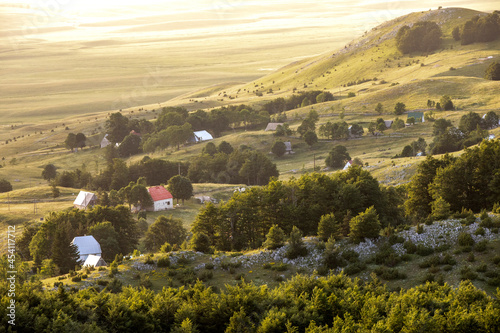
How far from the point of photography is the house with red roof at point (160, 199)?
69812 millimetres

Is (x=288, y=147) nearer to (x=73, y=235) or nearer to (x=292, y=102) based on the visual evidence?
(x=292, y=102)

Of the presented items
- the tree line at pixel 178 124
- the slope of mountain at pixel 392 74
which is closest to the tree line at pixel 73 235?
the tree line at pixel 178 124

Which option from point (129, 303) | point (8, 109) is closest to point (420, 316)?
point (129, 303)

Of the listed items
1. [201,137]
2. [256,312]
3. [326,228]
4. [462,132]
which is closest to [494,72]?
[462,132]

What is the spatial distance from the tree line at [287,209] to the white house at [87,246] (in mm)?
11244

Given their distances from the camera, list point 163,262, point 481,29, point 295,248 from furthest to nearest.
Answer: point 481,29 → point 295,248 → point 163,262

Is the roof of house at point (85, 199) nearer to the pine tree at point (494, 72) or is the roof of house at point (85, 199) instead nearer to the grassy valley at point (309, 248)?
the grassy valley at point (309, 248)

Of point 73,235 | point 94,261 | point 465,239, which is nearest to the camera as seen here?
point 465,239

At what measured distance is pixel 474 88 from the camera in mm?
117812

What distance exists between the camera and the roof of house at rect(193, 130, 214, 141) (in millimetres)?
121912

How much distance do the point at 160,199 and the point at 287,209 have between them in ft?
100

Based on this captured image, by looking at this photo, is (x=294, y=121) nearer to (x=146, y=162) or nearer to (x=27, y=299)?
(x=146, y=162)

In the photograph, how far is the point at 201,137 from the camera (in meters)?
122

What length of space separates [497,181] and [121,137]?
104 m
